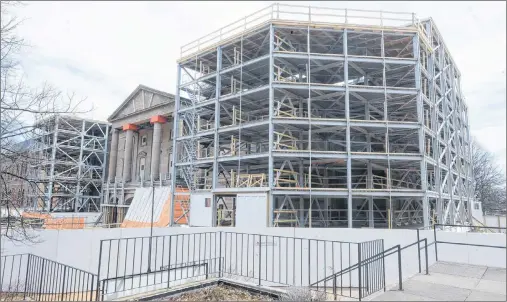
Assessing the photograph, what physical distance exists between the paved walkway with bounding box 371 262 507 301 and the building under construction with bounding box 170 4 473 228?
8551 millimetres

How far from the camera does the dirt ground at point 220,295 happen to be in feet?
23.0

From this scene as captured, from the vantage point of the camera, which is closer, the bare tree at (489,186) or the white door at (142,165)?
the white door at (142,165)

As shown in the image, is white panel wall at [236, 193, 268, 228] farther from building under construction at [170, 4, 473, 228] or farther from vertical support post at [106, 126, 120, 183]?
vertical support post at [106, 126, 120, 183]

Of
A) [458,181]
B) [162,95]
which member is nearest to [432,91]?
[458,181]

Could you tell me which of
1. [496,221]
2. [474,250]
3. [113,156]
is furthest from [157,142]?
[496,221]

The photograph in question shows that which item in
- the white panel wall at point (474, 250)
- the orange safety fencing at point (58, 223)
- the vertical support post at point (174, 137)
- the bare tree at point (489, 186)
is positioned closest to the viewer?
the white panel wall at point (474, 250)

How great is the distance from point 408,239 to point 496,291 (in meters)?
7.35

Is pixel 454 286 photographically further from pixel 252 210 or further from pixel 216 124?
pixel 216 124

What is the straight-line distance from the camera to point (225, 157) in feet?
70.6

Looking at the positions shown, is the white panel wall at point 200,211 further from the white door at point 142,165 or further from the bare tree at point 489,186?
the bare tree at point 489,186

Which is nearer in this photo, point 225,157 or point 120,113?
point 225,157

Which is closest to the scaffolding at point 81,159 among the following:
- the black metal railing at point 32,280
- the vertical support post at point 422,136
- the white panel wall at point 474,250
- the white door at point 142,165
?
the white door at point 142,165

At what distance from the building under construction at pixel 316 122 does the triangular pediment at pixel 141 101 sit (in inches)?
327

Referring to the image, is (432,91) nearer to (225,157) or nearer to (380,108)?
(380,108)
